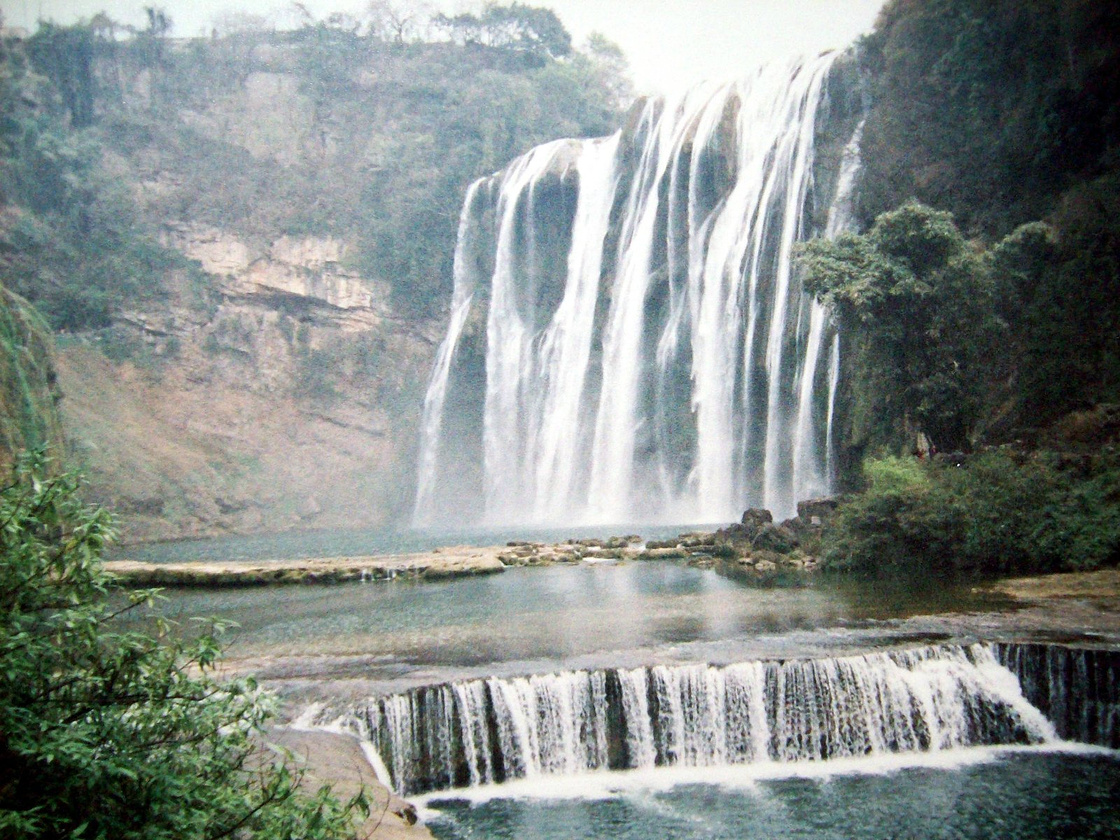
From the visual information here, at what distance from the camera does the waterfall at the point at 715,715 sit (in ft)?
34.5

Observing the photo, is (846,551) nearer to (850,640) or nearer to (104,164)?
(850,640)

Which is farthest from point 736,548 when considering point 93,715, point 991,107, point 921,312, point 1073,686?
point 93,715

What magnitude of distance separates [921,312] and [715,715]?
13509 millimetres

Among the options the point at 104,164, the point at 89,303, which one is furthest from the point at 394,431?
the point at 104,164

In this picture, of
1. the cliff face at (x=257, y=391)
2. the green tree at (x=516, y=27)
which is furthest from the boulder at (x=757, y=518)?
the green tree at (x=516, y=27)

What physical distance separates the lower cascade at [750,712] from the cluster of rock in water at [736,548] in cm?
842

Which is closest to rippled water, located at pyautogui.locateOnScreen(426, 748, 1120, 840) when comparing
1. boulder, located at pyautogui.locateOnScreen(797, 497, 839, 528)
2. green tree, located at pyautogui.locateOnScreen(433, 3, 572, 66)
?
boulder, located at pyautogui.locateOnScreen(797, 497, 839, 528)

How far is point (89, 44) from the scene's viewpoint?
174 ft

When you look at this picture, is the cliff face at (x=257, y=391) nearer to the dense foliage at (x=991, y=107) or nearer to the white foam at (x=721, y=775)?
the dense foliage at (x=991, y=107)

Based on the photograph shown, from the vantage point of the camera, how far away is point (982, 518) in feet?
55.3

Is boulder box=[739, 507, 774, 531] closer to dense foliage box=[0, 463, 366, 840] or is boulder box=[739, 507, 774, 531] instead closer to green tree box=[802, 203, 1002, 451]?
green tree box=[802, 203, 1002, 451]

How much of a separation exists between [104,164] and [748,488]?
38.8 meters

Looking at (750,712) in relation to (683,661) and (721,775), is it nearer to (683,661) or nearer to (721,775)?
(721,775)

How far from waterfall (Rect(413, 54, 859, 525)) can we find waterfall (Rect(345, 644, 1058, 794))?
15.9 m
